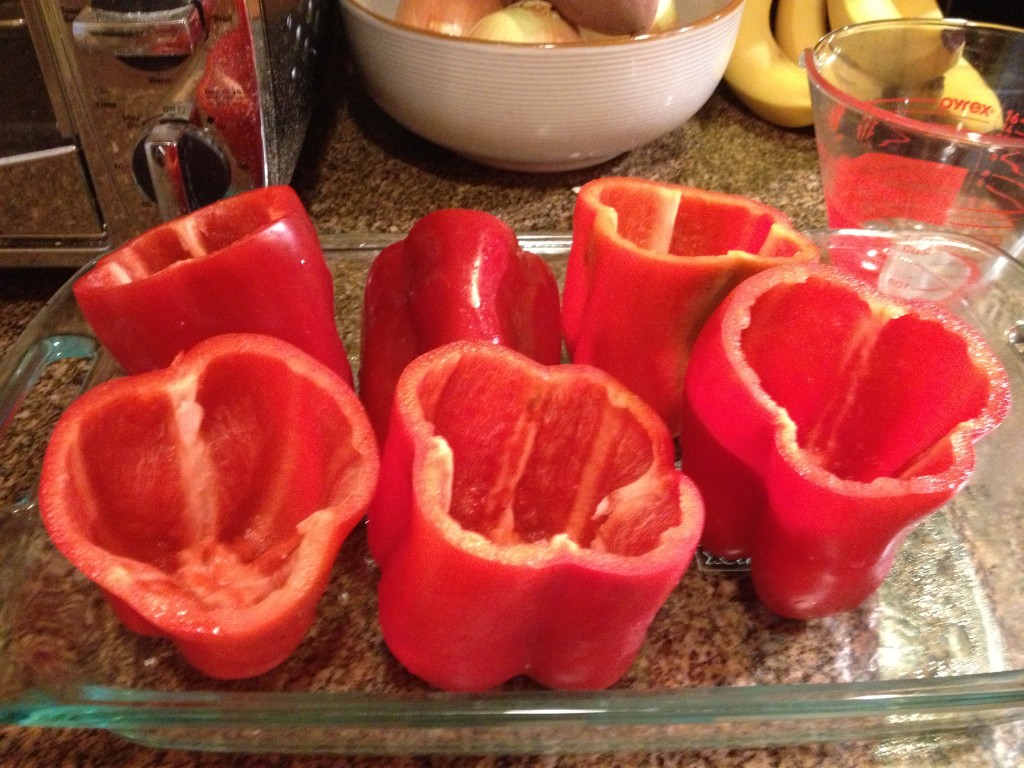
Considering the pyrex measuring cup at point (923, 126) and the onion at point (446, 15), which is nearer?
the pyrex measuring cup at point (923, 126)

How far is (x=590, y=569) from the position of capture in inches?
25.2

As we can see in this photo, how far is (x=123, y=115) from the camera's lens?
3.12 feet

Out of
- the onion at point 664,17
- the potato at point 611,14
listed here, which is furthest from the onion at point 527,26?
the onion at point 664,17

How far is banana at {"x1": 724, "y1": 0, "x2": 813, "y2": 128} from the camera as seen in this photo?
56.6 inches

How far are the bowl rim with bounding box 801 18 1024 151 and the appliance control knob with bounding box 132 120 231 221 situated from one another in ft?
2.49

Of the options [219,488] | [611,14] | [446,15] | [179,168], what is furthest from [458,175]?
[219,488]

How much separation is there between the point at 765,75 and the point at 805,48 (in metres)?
0.08

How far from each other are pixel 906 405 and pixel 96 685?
2.54 ft

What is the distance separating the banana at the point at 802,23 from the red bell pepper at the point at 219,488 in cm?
115

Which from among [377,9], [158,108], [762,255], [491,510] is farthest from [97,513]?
[377,9]

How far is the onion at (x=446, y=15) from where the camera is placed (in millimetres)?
1191

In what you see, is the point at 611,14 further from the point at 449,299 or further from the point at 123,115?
the point at 123,115

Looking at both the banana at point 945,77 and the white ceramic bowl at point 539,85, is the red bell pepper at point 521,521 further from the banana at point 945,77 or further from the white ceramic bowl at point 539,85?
the banana at point 945,77

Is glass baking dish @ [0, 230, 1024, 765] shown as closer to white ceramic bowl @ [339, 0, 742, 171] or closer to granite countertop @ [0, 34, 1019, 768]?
granite countertop @ [0, 34, 1019, 768]
